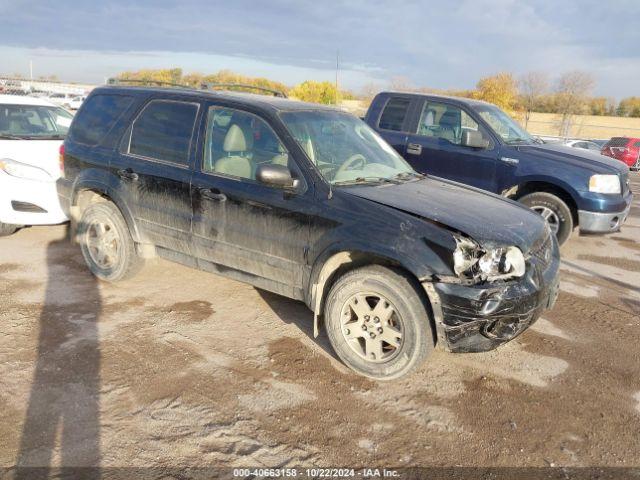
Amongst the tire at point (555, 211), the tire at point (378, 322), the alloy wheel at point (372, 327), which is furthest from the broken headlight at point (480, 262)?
the tire at point (555, 211)

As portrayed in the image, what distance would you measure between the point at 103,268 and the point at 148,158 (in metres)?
1.27

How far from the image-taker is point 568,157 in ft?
21.8

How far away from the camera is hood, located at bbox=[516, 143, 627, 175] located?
256 inches

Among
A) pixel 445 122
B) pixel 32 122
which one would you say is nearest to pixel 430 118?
pixel 445 122

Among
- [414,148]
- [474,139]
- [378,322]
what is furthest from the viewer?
[414,148]

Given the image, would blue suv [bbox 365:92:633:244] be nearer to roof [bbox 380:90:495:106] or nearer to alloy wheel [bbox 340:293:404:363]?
roof [bbox 380:90:495:106]

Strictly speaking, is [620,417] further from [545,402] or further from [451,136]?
[451,136]

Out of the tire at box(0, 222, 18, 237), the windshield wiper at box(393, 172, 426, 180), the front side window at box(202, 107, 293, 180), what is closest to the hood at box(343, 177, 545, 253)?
the windshield wiper at box(393, 172, 426, 180)

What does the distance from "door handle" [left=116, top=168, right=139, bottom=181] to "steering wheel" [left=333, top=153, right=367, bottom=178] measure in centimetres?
189

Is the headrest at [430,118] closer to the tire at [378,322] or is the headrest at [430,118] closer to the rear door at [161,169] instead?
the rear door at [161,169]

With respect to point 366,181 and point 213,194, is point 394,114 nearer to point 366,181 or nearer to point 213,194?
point 366,181

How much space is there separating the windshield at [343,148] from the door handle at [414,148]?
8.48 feet

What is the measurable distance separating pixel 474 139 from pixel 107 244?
4.60m

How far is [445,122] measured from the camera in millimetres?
7223
